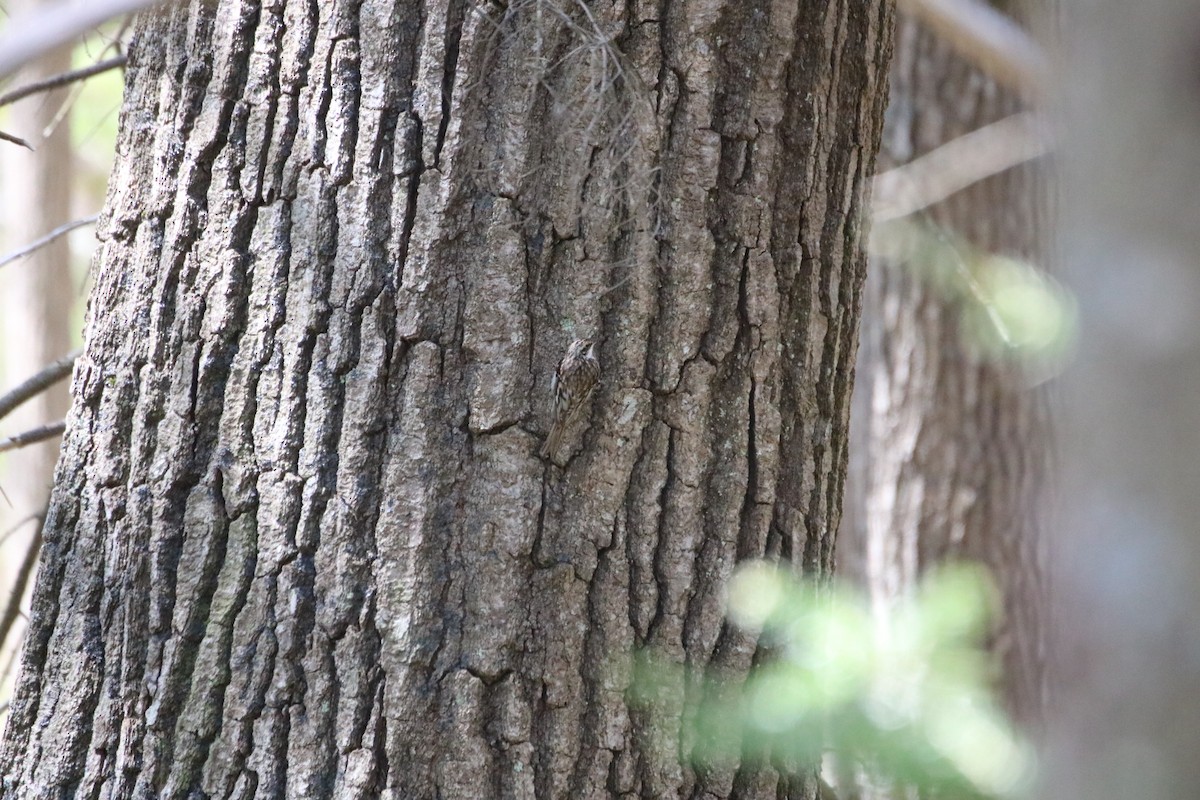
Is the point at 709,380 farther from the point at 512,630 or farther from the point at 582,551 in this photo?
the point at 512,630

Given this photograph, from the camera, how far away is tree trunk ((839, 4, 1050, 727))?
207 inches

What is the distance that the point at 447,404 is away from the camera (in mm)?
1662

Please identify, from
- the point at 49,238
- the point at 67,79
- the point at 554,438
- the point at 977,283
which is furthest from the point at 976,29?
the point at 49,238

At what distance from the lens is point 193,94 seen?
1.81m

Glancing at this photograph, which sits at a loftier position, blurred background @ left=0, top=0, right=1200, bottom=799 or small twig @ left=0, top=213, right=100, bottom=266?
small twig @ left=0, top=213, right=100, bottom=266

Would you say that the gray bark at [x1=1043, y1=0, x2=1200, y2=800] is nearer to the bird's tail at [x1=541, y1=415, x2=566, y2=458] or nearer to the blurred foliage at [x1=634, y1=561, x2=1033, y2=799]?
the blurred foliage at [x1=634, y1=561, x2=1033, y2=799]

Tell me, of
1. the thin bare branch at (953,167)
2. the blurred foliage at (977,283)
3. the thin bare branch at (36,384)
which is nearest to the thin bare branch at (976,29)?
the blurred foliage at (977,283)

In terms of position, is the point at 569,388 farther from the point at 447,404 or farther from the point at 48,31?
the point at 48,31


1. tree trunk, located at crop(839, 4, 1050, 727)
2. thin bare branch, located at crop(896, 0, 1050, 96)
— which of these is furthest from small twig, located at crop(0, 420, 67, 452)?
tree trunk, located at crop(839, 4, 1050, 727)

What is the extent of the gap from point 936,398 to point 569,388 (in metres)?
4.04

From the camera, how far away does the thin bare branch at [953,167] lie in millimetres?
5094

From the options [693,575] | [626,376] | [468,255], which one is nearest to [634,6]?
[468,255]

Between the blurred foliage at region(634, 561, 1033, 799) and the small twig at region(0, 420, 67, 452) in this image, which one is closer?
the blurred foliage at region(634, 561, 1033, 799)

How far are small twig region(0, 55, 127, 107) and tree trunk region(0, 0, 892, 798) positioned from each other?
51 centimetres
